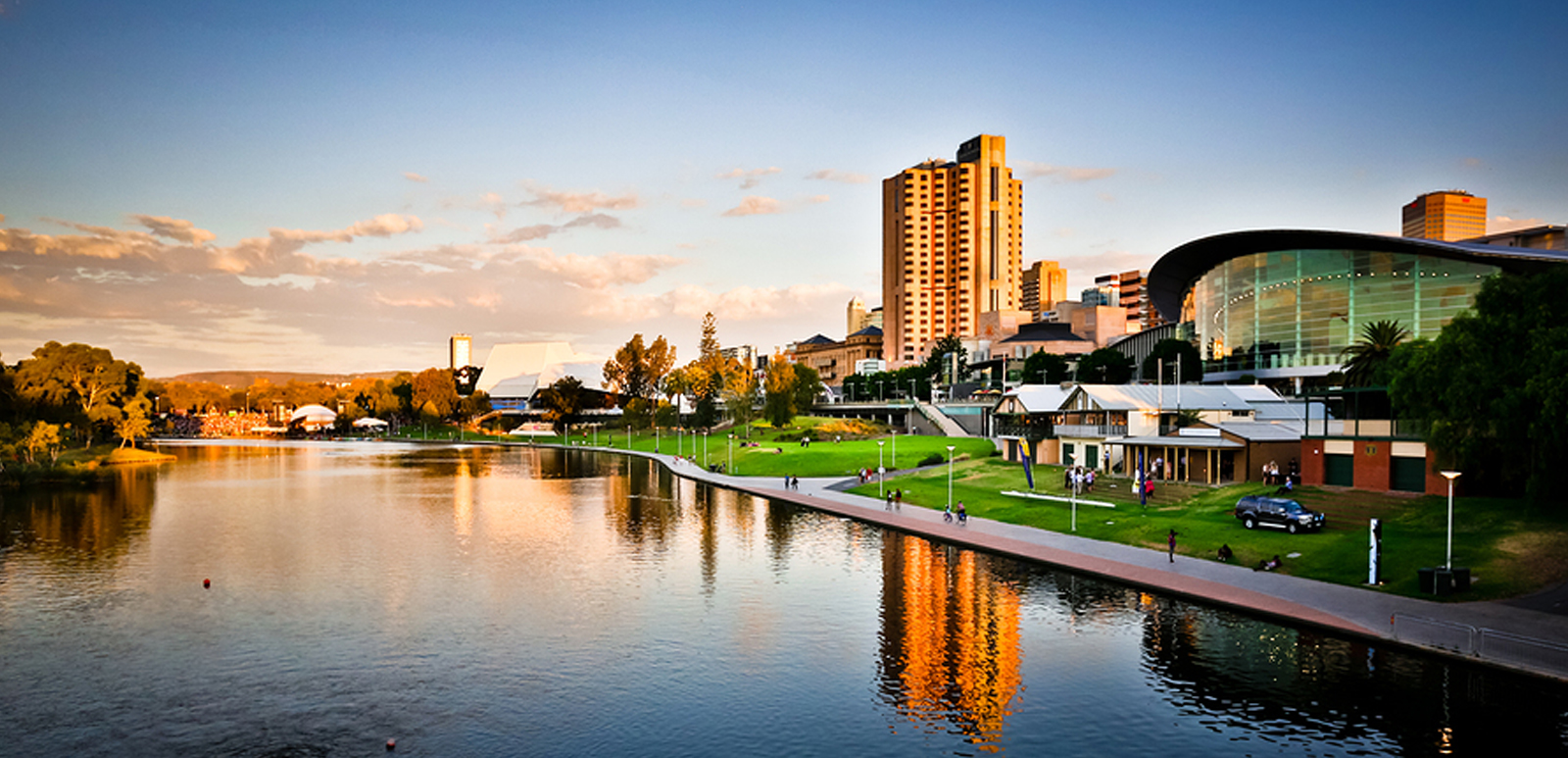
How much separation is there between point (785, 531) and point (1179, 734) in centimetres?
3093

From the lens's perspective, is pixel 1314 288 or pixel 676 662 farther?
pixel 1314 288

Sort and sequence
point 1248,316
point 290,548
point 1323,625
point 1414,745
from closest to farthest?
point 1414,745
point 1323,625
point 290,548
point 1248,316

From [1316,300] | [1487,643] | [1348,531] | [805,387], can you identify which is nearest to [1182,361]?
[1316,300]

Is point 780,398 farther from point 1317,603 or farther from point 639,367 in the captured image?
point 1317,603

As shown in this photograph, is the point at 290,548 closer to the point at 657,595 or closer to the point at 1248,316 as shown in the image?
the point at 657,595

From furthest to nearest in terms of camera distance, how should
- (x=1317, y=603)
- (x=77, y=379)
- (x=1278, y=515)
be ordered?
(x=77, y=379)
(x=1278, y=515)
(x=1317, y=603)

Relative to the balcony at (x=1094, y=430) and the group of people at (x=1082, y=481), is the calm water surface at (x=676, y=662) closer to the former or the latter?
the group of people at (x=1082, y=481)

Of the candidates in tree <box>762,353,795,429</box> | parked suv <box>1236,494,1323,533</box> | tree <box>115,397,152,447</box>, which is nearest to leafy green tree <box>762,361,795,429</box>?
tree <box>762,353,795,429</box>

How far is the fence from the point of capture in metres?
22.0

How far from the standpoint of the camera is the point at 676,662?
995 inches

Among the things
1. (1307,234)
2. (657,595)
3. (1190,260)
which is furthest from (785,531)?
(1190,260)

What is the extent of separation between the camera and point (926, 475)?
→ 70750 mm

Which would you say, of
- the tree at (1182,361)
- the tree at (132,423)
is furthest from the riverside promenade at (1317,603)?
the tree at (132,423)

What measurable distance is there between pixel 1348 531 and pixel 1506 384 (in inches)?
339
